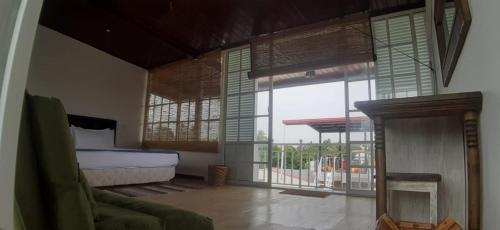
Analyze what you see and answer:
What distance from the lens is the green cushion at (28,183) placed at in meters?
0.54

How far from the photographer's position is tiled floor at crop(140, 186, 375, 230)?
7.47ft

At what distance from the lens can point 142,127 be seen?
6.52m

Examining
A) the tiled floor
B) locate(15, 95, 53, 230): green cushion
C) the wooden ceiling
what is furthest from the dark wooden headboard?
locate(15, 95, 53, 230): green cushion

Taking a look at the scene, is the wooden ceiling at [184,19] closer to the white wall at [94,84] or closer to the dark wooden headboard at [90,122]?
the white wall at [94,84]

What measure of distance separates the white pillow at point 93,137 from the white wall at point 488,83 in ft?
17.2

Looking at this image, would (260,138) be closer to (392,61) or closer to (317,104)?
(317,104)

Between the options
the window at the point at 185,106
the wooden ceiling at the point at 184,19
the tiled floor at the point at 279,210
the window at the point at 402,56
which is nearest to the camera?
the tiled floor at the point at 279,210

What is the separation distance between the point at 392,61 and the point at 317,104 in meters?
2.17

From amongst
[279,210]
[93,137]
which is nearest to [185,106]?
[93,137]

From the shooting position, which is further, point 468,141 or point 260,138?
point 260,138

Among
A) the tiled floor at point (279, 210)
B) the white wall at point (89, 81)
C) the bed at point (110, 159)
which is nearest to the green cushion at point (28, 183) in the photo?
the tiled floor at point (279, 210)

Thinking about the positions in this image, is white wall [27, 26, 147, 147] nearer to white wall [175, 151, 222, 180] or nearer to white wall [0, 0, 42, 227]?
white wall [175, 151, 222, 180]

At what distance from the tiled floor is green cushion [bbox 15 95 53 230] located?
1652mm

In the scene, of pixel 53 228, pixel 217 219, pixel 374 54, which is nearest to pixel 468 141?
pixel 53 228
